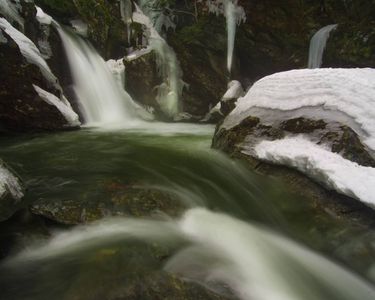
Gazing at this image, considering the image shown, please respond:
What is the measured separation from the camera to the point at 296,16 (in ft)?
33.9

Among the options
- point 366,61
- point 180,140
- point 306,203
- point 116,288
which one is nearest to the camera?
point 116,288

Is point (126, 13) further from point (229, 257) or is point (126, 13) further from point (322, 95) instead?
point (229, 257)

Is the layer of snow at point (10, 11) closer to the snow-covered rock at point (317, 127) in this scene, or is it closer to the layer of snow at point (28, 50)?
the layer of snow at point (28, 50)

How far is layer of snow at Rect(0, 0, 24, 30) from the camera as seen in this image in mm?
8406

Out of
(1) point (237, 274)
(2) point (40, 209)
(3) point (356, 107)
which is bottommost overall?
(1) point (237, 274)

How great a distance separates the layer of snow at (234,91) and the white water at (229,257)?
24.4 ft

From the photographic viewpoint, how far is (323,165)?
379 centimetres

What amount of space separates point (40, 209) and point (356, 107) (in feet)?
11.4

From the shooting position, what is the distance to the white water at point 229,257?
9.14 ft

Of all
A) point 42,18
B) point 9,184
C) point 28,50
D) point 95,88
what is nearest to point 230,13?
point 95,88

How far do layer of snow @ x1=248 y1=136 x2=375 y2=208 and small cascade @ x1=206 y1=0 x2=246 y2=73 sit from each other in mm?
7319

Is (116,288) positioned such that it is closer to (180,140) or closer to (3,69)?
(180,140)

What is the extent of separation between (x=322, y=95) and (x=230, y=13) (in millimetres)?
7287

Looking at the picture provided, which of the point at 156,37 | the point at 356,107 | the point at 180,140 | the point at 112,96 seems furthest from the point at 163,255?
the point at 156,37
